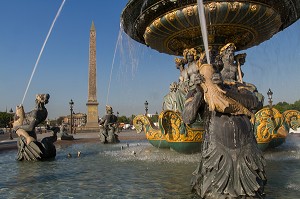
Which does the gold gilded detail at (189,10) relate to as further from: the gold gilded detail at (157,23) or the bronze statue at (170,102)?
the bronze statue at (170,102)

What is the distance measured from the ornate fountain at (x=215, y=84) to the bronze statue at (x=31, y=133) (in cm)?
335

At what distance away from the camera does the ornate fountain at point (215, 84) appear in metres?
3.22

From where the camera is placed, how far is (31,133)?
8172mm

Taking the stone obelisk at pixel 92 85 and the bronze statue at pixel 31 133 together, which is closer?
the bronze statue at pixel 31 133

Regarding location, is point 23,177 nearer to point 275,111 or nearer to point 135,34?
point 275,111

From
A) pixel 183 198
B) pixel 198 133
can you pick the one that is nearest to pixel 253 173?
pixel 183 198

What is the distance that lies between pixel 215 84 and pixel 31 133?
6456mm

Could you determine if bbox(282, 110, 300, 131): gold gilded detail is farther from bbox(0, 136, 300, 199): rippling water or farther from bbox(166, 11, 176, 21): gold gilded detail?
bbox(166, 11, 176, 21): gold gilded detail

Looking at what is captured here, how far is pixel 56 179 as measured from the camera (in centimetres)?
531

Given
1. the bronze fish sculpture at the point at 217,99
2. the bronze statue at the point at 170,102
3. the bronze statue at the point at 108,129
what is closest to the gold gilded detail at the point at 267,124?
the bronze statue at the point at 170,102

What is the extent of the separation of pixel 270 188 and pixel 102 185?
2553 millimetres

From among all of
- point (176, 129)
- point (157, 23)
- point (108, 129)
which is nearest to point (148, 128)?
point (176, 129)

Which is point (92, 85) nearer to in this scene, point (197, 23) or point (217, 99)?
point (197, 23)

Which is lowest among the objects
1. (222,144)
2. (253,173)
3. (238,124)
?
(253,173)
